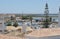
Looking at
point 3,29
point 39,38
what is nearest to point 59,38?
point 39,38

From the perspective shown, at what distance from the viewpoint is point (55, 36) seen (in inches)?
361

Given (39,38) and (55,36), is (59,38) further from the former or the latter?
(39,38)

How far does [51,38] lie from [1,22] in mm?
18191

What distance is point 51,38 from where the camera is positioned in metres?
9.04

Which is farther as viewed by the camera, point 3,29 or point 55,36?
point 3,29

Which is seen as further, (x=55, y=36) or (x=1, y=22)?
(x=1, y=22)

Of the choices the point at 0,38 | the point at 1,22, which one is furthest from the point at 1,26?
the point at 0,38

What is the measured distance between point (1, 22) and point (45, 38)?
59.3 ft
